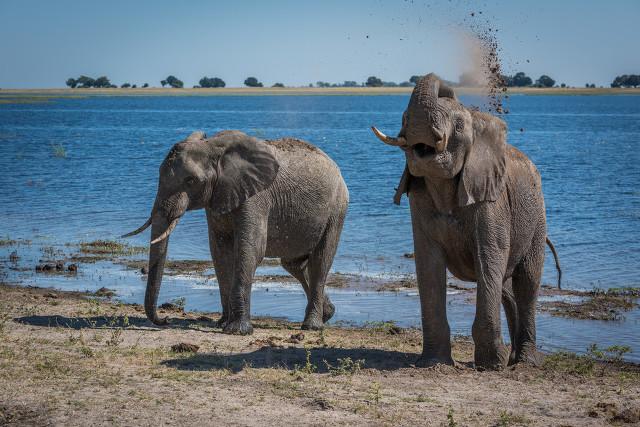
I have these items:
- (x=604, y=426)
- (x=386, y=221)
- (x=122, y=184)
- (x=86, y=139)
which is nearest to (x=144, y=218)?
(x=386, y=221)

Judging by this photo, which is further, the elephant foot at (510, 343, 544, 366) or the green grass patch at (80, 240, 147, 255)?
the green grass patch at (80, 240, 147, 255)

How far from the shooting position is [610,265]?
19.4 m

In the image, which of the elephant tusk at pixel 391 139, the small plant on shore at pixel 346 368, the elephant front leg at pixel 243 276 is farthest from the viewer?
the elephant front leg at pixel 243 276

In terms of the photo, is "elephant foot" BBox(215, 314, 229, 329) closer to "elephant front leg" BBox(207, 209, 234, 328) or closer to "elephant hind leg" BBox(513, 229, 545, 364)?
"elephant front leg" BBox(207, 209, 234, 328)

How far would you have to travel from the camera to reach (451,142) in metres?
9.76

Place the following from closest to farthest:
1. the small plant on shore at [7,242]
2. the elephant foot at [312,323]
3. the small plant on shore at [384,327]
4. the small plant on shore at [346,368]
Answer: the small plant on shore at [346,368]
the small plant on shore at [384,327]
the elephant foot at [312,323]
the small plant on shore at [7,242]

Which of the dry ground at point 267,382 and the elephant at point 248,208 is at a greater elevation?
the elephant at point 248,208

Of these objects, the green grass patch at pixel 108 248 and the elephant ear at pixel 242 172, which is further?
the green grass patch at pixel 108 248

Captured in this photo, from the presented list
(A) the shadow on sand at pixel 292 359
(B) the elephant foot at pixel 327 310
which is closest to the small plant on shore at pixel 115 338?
(A) the shadow on sand at pixel 292 359

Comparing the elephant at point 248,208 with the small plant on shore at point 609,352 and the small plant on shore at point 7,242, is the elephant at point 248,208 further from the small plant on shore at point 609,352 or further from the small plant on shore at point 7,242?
the small plant on shore at point 7,242

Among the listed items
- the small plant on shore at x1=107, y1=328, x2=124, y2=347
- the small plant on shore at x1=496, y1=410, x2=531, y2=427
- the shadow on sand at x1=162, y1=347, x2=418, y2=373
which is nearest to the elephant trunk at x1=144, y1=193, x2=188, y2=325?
the small plant on shore at x1=107, y1=328, x2=124, y2=347

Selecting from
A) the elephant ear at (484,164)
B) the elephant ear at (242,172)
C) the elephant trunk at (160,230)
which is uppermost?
the elephant ear at (484,164)

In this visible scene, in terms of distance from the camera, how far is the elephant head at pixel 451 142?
371 inches

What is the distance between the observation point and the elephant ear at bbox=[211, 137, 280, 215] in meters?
12.8
